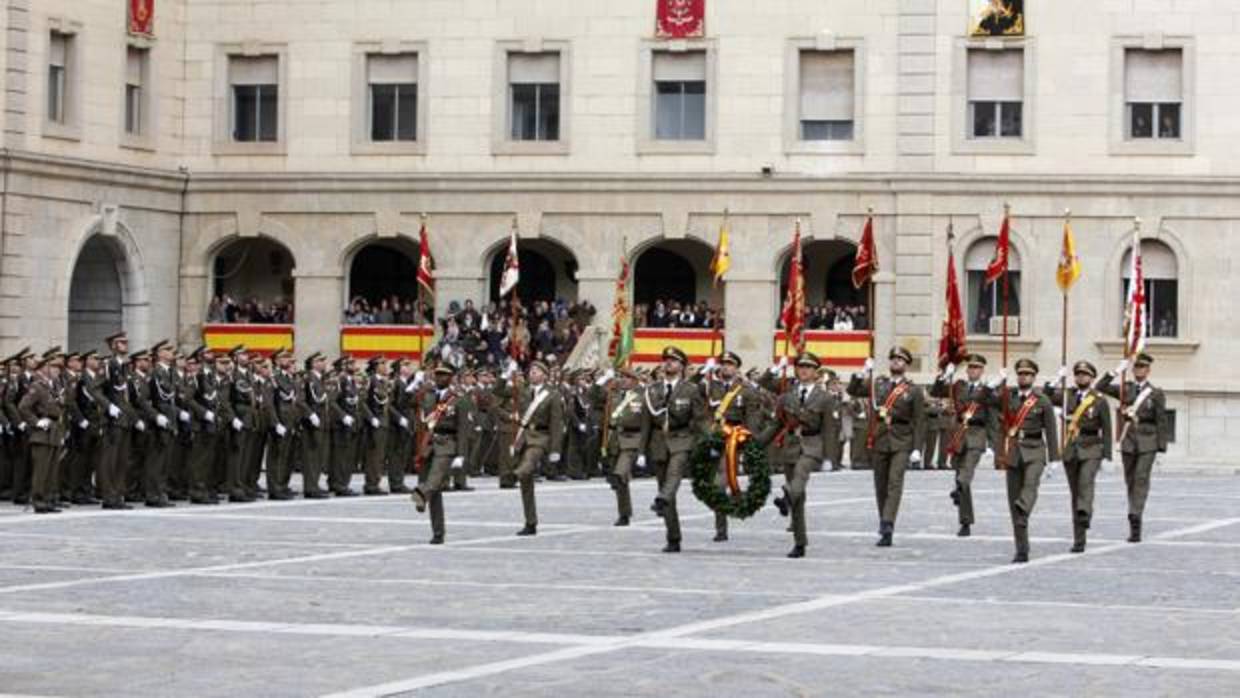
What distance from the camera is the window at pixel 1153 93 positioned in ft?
169

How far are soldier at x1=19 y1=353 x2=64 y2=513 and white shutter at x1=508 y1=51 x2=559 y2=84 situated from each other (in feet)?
72.3

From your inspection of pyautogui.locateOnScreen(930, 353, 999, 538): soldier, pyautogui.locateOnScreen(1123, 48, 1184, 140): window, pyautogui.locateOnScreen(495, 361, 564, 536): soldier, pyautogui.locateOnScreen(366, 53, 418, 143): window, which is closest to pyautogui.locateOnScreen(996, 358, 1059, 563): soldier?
pyautogui.locateOnScreen(930, 353, 999, 538): soldier

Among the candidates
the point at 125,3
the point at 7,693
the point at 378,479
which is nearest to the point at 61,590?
the point at 7,693

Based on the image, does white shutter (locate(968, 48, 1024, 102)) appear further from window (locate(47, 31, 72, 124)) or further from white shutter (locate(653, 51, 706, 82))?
window (locate(47, 31, 72, 124))

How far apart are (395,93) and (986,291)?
38.2 feet

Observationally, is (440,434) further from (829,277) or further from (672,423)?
(829,277)

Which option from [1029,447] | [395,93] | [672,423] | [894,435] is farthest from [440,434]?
[395,93]

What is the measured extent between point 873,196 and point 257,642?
35.2 meters

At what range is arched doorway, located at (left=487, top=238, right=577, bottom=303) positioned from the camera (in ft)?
180

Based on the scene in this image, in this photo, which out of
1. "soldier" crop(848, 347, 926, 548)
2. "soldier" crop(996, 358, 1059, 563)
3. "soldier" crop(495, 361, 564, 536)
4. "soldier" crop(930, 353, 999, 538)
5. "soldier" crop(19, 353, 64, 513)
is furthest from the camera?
"soldier" crop(19, 353, 64, 513)

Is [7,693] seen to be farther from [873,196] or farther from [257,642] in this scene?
[873,196]

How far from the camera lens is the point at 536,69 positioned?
174 feet

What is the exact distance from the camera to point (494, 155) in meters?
53.1

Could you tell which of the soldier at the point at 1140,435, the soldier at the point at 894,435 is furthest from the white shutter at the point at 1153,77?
the soldier at the point at 894,435
